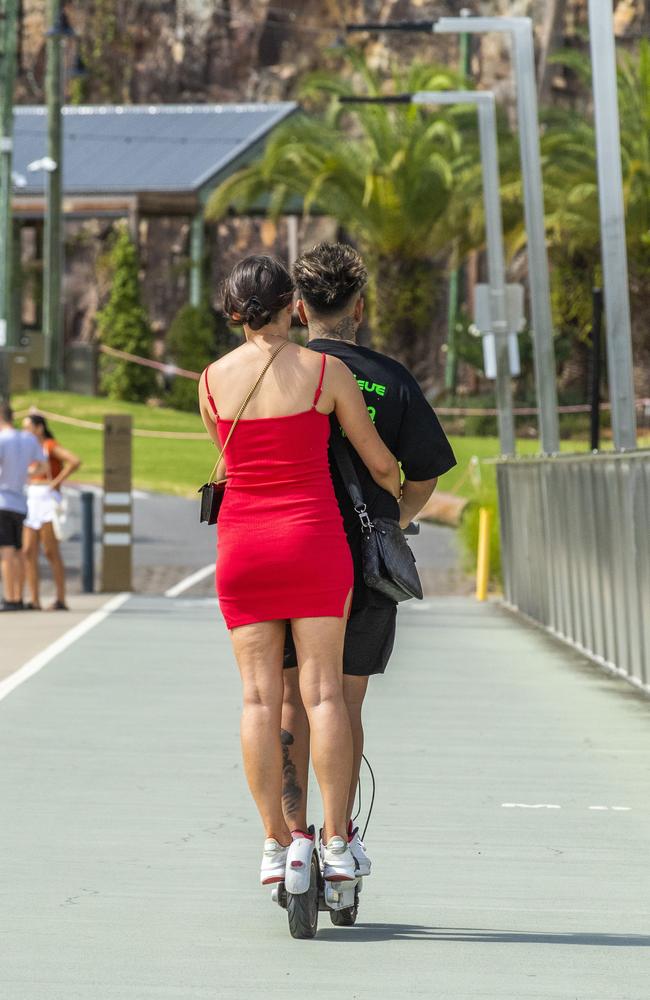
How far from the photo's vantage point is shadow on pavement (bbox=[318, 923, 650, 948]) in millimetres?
6195

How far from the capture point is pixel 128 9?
7712cm

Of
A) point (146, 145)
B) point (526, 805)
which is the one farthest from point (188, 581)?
point (146, 145)

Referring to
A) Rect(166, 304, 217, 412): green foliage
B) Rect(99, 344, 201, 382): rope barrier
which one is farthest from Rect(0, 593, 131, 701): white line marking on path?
Rect(166, 304, 217, 412): green foliage

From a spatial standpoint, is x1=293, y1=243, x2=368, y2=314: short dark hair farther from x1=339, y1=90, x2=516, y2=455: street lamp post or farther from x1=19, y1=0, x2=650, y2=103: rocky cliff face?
x1=19, y1=0, x2=650, y2=103: rocky cliff face

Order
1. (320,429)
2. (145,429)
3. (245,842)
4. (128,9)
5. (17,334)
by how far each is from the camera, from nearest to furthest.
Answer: (320,429) < (245,842) < (145,429) < (17,334) < (128,9)

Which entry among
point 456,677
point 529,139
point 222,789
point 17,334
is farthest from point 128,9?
point 222,789

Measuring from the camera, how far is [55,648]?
16219 millimetres

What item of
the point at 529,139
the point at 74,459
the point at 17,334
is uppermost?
the point at 17,334

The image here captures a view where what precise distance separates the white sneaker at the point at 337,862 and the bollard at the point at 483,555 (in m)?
18.6

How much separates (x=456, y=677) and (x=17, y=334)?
162 feet

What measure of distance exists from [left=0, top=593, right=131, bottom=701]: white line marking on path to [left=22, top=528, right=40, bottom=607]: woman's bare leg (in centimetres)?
61

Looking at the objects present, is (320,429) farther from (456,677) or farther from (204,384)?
(456,677)

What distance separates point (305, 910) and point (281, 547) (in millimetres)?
961

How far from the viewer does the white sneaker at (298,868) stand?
240 inches
